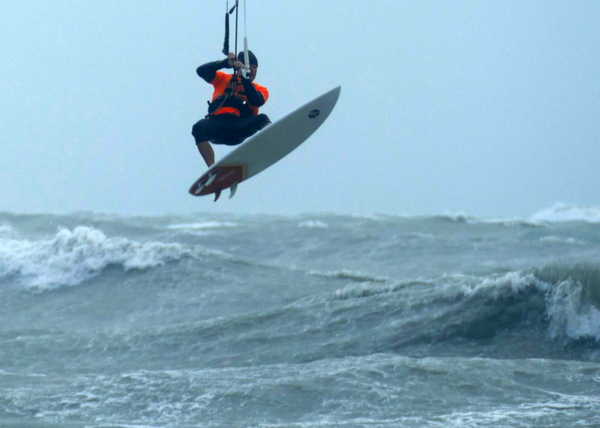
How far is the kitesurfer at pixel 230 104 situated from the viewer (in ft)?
30.4

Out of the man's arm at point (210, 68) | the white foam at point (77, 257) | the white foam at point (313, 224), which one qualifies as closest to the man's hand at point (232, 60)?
the man's arm at point (210, 68)

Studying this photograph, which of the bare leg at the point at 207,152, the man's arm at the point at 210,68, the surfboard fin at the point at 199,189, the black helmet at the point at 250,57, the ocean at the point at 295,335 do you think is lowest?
the ocean at the point at 295,335

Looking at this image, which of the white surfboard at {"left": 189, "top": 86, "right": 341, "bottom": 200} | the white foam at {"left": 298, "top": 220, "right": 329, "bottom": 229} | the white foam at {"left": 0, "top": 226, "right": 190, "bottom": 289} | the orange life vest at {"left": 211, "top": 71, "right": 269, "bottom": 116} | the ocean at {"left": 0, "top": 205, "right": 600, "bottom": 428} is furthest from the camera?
the white foam at {"left": 298, "top": 220, "right": 329, "bottom": 229}

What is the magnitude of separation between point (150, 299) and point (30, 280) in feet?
11.7

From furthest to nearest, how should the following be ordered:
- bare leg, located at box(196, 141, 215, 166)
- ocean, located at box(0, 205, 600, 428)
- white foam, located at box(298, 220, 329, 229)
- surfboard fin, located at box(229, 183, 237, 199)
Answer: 1. white foam, located at box(298, 220, 329, 229)
2. ocean, located at box(0, 205, 600, 428)
3. surfboard fin, located at box(229, 183, 237, 199)
4. bare leg, located at box(196, 141, 215, 166)

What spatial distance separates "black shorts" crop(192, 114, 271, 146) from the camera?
9.43m

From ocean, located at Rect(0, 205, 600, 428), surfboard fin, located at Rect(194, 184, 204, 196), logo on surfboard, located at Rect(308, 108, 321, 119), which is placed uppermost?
logo on surfboard, located at Rect(308, 108, 321, 119)

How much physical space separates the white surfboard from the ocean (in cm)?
231

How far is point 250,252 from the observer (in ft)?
80.5

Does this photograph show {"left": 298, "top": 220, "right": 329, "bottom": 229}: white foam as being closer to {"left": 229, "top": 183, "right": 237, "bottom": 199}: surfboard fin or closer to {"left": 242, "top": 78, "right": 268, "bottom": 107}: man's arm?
{"left": 229, "top": 183, "right": 237, "bottom": 199}: surfboard fin

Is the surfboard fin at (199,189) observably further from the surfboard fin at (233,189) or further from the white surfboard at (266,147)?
the surfboard fin at (233,189)

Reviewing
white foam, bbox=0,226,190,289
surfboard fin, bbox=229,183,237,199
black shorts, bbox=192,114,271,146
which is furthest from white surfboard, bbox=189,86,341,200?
white foam, bbox=0,226,190,289

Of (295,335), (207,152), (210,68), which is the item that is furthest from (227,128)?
(295,335)

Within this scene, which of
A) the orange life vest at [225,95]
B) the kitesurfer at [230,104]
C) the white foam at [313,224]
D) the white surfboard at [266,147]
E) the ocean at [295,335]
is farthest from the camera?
the white foam at [313,224]
